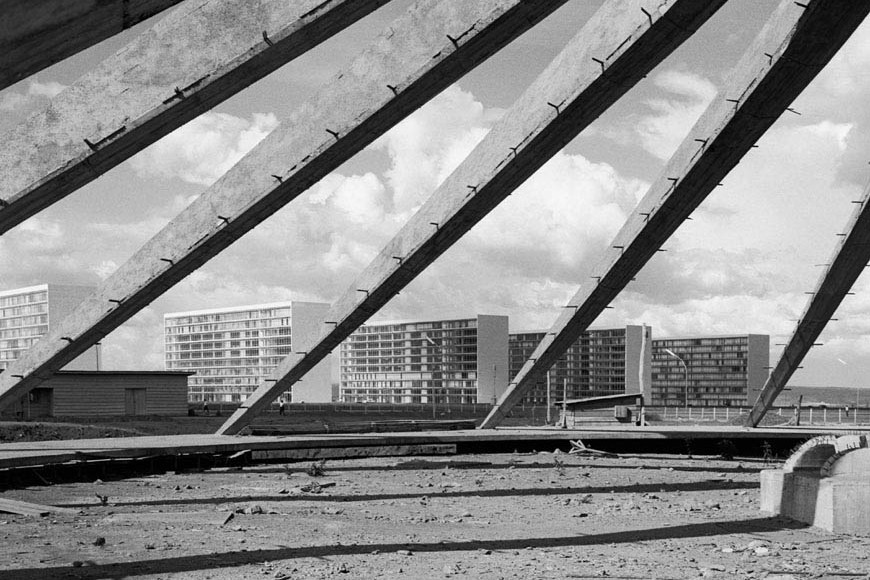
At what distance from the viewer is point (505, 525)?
33.9 feet

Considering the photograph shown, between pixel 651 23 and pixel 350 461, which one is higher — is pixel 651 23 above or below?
above

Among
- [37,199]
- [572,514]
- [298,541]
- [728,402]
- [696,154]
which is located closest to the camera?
[37,199]

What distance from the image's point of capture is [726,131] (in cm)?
1203

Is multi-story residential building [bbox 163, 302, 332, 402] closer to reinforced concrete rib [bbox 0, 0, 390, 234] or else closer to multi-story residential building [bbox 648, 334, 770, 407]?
multi-story residential building [bbox 648, 334, 770, 407]

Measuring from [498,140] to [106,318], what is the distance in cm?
480

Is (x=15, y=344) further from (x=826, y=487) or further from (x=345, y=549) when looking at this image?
(x=826, y=487)

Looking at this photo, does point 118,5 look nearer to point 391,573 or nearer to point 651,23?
point 391,573

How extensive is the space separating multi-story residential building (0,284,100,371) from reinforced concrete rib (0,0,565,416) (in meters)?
111

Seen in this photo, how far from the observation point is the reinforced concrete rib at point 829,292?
14.5 metres

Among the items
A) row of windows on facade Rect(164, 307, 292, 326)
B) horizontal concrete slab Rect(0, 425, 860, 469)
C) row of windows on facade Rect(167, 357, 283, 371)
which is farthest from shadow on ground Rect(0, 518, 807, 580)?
row of windows on facade Rect(164, 307, 292, 326)

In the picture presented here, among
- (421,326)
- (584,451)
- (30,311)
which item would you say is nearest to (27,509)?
(584,451)

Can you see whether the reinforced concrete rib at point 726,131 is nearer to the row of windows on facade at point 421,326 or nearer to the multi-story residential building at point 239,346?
the row of windows on facade at point 421,326

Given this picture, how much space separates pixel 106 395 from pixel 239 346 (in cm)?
10206

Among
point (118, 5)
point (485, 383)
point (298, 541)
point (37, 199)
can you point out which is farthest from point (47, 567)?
point (485, 383)
